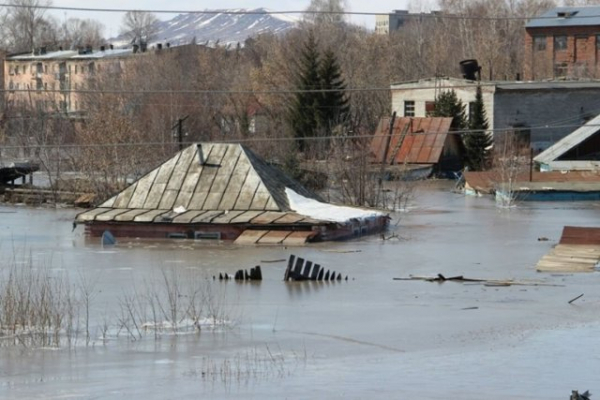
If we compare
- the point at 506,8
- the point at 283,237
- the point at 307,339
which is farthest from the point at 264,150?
the point at 506,8

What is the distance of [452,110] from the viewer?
62031 millimetres

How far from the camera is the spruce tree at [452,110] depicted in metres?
61.7

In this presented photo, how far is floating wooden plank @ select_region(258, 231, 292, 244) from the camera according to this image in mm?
34000

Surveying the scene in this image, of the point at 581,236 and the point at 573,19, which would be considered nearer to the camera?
the point at 581,236

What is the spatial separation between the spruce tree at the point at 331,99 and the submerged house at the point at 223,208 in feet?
76.8

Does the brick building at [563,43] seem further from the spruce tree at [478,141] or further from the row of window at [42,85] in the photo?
the row of window at [42,85]

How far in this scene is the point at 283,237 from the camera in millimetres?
34156

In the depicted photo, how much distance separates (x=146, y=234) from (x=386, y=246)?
6.68 m

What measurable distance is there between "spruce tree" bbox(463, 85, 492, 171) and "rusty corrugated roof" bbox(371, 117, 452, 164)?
116 centimetres

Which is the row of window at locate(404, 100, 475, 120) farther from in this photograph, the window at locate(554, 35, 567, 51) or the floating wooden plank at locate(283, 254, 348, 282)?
the floating wooden plank at locate(283, 254, 348, 282)

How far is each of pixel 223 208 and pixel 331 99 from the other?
2741cm

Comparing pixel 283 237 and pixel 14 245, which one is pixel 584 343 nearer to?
pixel 283 237

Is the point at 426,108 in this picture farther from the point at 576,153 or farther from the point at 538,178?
the point at 538,178

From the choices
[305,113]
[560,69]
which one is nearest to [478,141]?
[305,113]
